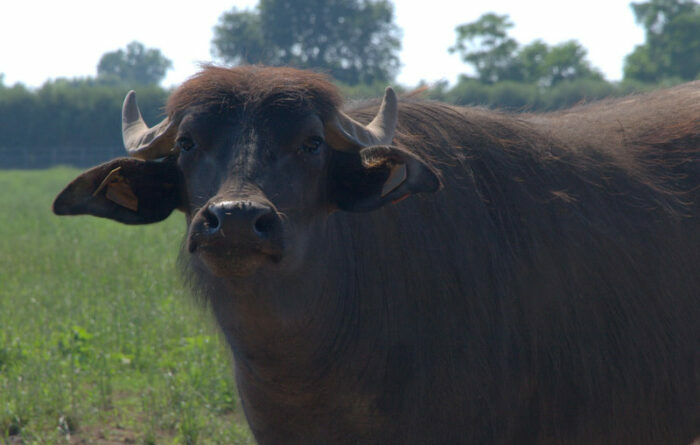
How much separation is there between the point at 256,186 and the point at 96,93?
62.2 m

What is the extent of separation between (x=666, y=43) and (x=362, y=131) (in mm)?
89122

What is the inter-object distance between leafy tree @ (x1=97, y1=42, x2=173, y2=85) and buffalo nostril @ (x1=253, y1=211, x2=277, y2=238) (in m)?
179

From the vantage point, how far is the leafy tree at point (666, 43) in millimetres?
83750

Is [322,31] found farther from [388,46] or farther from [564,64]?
[564,64]

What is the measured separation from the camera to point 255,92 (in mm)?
3682

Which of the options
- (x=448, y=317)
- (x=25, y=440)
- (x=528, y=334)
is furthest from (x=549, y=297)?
(x=25, y=440)

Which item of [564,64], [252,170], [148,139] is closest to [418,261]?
[252,170]

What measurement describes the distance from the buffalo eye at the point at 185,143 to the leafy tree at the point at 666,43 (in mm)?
84355

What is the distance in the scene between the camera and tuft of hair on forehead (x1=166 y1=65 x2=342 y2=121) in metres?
3.65

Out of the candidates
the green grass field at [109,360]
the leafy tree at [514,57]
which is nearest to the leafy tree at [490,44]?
the leafy tree at [514,57]

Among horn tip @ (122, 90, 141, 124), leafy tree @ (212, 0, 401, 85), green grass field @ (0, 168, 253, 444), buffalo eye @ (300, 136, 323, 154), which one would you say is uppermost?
leafy tree @ (212, 0, 401, 85)

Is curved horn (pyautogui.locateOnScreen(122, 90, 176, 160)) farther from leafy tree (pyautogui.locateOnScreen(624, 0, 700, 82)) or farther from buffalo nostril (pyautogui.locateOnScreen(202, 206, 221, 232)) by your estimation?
leafy tree (pyautogui.locateOnScreen(624, 0, 700, 82))

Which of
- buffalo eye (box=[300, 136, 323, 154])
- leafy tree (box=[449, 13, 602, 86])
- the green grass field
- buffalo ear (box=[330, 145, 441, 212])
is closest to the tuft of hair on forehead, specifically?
buffalo eye (box=[300, 136, 323, 154])

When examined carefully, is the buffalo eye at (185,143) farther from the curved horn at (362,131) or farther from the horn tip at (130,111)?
the horn tip at (130,111)
